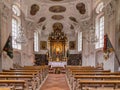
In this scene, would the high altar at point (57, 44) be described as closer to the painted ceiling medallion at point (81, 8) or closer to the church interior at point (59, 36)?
the church interior at point (59, 36)

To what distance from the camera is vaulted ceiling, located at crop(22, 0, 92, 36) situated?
21.8 m

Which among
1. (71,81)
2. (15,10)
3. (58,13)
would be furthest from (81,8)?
(71,81)

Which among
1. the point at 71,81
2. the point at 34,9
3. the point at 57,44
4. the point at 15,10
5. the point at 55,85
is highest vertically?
the point at 34,9

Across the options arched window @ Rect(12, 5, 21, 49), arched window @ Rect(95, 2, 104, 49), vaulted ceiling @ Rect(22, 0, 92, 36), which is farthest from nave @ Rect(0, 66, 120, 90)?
vaulted ceiling @ Rect(22, 0, 92, 36)

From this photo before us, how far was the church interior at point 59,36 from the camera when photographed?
13742mm

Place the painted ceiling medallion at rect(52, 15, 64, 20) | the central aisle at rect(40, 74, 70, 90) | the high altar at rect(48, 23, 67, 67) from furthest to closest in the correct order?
the high altar at rect(48, 23, 67, 67), the painted ceiling medallion at rect(52, 15, 64, 20), the central aisle at rect(40, 74, 70, 90)

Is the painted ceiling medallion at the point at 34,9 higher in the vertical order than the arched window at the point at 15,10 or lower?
higher

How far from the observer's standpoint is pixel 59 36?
27531 mm

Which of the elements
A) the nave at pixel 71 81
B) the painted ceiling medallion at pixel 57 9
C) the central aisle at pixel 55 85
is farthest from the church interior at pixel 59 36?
the nave at pixel 71 81

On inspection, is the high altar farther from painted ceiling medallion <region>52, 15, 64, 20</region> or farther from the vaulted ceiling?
painted ceiling medallion <region>52, 15, 64, 20</region>

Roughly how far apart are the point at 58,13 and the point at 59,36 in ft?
12.0

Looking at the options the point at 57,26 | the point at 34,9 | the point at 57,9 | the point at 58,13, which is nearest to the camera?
the point at 34,9

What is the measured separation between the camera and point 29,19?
76.2 ft

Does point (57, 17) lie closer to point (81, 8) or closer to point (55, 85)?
point (81, 8)
